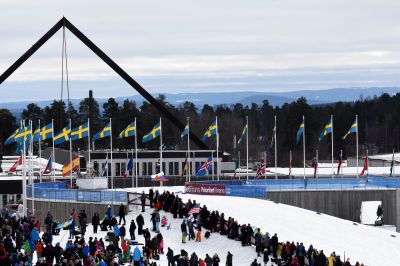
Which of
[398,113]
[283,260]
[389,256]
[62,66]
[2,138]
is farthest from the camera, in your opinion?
[398,113]

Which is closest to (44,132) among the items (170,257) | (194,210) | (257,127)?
(194,210)

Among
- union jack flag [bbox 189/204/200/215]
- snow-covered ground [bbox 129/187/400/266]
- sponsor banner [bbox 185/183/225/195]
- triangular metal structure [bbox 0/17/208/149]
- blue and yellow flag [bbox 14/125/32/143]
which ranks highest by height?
triangular metal structure [bbox 0/17/208/149]

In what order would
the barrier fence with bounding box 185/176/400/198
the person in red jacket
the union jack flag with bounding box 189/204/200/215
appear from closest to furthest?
the person in red jacket, the union jack flag with bounding box 189/204/200/215, the barrier fence with bounding box 185/176/400/198

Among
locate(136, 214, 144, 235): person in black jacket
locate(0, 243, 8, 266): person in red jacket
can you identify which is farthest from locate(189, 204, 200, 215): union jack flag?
locate(0, 243, 8, 266): person in red jacket

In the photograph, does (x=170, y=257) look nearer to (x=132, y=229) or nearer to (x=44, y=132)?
(x=132, y=229)

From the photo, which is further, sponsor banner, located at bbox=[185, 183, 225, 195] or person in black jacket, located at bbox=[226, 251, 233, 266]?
sponsor banner, located at bbox=[185, 183, 225, 195]

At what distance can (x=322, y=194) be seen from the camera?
63.4 metres

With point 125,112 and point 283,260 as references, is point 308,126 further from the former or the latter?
point 283,260

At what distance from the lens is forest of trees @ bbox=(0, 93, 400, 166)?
463 feet

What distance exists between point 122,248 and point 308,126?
105 metres

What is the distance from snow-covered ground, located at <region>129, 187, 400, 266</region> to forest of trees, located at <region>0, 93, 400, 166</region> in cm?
6949

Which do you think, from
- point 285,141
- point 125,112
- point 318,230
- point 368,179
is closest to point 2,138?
point 125,112

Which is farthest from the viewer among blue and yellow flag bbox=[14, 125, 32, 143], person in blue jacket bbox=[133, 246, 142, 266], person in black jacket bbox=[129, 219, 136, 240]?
blue and yellow flag bbox=[14, 125, 32, 143]

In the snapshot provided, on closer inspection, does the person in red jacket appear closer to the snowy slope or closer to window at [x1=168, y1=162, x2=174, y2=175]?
the snowy slope
